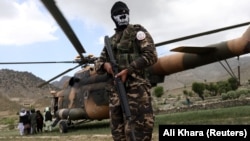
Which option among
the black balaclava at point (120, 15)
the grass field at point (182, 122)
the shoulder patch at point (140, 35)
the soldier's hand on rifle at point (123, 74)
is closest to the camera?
the soldier's hand on rifle at point (123, 74)

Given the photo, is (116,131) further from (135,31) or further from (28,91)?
(28,91)

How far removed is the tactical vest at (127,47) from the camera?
5098 mm

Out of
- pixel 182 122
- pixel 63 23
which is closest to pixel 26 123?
pixel 182 122

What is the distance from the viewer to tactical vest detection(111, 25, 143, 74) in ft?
16.7

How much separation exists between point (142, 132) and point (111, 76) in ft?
2.58

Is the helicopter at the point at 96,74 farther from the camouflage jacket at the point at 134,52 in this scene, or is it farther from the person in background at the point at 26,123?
the camouflage jacket at the point at 134,52

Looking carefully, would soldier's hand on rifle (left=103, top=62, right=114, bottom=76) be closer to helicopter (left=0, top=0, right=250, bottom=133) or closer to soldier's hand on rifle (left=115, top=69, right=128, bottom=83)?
soldier's hand on rifle (left=115, top=69, right=128, bottom=83)

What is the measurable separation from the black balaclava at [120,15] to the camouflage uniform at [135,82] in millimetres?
70

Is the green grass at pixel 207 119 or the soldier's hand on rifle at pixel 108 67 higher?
the soldier's hand on rifle at pixel 108 67

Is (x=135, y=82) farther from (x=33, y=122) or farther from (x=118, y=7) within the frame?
(x=33, y=122)

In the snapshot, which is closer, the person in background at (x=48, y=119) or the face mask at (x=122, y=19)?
the face mask at (x=122, y=19)

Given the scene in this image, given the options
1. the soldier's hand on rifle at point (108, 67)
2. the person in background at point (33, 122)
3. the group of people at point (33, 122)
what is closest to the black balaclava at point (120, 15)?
the soldier's hand on rifle at point (108, 67)

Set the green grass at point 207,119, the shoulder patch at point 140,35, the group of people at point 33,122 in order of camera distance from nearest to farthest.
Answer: the shoulder patch at point 140,35
the green grass at point 207,119
the group of people at point 33,122

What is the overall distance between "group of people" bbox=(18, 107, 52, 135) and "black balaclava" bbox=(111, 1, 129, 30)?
13.8 metres
